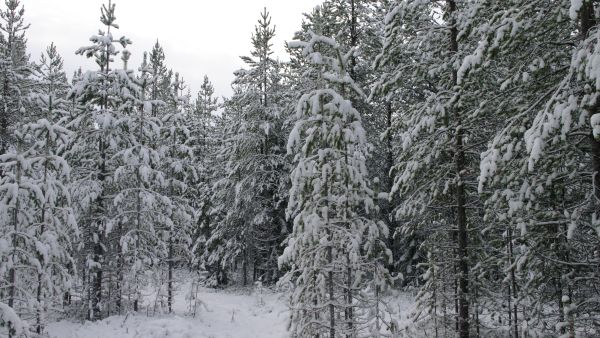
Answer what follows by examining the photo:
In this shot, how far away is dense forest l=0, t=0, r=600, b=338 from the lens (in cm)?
772

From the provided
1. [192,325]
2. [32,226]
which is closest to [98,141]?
[32,226]

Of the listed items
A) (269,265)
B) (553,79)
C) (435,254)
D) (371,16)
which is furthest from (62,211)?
(371,16)

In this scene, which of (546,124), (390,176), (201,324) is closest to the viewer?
(546,124)

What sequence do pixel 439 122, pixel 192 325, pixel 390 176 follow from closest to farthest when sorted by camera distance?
pixel 439 122
pixel 390 176
pixel 192 325

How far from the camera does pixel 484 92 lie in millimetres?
9492

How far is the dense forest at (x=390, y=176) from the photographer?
772cm

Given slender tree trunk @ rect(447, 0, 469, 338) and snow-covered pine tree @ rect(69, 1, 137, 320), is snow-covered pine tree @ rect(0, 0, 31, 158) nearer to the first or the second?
snow-covered pine tree @ rect(69, 1, 137, 320)

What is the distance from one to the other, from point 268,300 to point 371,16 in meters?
15.3

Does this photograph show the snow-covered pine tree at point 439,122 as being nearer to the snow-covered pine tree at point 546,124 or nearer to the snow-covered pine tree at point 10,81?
the snow-covered pine tree at point 546,124

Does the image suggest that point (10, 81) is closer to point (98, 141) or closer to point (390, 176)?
point (98, 141)

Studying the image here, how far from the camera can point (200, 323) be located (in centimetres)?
1549

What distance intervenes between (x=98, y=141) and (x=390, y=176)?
11321 mm

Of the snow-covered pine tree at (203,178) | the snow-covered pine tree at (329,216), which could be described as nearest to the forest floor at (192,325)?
the snow-covered pine tree at (329,216)

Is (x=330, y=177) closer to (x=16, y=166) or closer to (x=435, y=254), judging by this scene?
(x=435, y=254)
